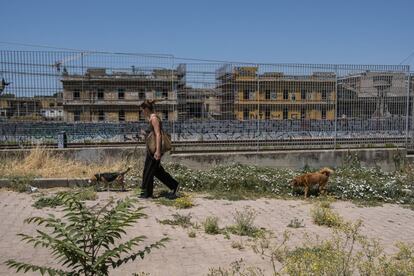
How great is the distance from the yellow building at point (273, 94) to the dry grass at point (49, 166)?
420cm

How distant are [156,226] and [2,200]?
364 cm

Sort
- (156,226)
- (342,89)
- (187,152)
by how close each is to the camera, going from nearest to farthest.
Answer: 1. (156,226)
2. (187,152)
3. (342,89)

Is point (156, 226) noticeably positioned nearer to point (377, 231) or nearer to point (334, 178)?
point (377, 231)

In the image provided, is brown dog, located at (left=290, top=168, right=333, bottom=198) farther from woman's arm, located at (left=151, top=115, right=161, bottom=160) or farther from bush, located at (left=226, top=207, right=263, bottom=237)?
woman's arm, located at (left=151, top=115, right=161, bottom=160)

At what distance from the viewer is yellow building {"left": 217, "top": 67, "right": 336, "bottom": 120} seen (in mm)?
14328

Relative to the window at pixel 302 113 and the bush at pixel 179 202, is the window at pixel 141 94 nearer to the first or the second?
the window at pixel 302 113

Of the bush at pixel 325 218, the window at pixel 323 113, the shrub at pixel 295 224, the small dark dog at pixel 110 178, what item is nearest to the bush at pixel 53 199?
the small dark dog at pixel 110 178

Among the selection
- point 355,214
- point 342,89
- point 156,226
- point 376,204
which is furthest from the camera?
point 342,89

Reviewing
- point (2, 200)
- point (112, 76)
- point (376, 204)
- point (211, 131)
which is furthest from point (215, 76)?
point (2, 200)

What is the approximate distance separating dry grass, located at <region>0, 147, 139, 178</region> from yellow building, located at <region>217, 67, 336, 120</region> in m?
4.20

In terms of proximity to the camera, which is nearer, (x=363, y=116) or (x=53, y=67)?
(x=53, y=67)

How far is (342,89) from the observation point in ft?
49.1

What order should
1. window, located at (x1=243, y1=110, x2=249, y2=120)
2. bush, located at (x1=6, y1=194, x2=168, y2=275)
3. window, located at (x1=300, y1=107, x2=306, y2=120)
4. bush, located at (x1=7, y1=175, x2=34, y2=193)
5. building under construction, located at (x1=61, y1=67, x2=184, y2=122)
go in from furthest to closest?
window, located at (x1=300, y1=107, x2=306, y2=120) → window, located at (x1=243, y1=110, x2=249, y2=120) → building under construction, located at (x1=61, y1=67, x2=184, y2=122) → bush, located at (x1=7, y1=175, x2=34, y2=193) → bush, located at (x1=6, y1=194, x2=168, y2=275)

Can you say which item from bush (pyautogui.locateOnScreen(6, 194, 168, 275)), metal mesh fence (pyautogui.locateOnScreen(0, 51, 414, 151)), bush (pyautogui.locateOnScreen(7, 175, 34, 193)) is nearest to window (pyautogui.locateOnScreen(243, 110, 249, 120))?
metal mesh fence (pyautogui.locateOnScreen(0, 51, 414, 151))
